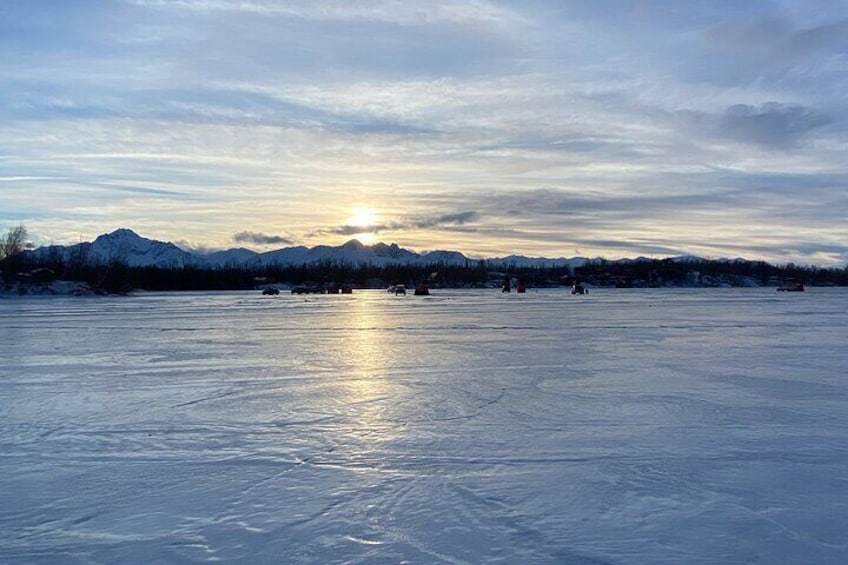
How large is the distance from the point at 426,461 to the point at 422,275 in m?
123

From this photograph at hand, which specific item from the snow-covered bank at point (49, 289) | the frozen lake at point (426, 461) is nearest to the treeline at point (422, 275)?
the snow-covered bank at point (49, 289)

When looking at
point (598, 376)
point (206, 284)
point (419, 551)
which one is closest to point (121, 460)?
point (419, 551)

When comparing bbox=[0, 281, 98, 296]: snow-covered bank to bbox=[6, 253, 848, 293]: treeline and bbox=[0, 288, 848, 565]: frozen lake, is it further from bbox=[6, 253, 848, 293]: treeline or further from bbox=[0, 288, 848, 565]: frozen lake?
bbox=[0, 288, 848, 565]: frozen lake

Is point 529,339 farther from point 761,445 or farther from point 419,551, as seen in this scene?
point 419,551

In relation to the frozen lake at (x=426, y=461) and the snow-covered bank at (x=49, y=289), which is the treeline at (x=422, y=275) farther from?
the frozen lake at (x=426, y=461)

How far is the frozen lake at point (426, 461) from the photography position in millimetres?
3836

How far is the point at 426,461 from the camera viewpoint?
5367 millimetres

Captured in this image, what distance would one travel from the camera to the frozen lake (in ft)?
12.6

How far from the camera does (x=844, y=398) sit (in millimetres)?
7988

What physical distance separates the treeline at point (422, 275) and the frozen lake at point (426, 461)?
6649 cm

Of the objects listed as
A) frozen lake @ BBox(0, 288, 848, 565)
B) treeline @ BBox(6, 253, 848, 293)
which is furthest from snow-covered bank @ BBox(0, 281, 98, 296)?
frozen lake @ BBox(0, 288, 848, 565)

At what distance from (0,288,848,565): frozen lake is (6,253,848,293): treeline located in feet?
218

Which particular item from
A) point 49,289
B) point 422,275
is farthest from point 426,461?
point 422,275

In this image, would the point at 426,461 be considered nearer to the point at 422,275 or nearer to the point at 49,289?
the point at 49,289
